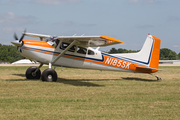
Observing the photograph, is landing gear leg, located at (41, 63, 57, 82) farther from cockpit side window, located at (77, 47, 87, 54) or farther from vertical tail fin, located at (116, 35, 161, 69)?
vertical tail fin, located at (116, 35, 161, 69)

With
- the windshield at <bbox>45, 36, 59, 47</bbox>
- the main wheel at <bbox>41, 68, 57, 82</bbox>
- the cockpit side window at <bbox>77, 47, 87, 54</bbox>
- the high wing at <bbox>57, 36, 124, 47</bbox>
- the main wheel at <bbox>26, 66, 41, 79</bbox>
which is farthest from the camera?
the main wheel at <bbox>26, 66, 41, 79</bbox>

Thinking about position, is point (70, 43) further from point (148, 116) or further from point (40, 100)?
point (148, 116)

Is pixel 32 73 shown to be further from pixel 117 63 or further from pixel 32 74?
pixel 117 63

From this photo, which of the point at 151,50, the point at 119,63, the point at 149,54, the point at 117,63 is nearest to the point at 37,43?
the point at 117,63

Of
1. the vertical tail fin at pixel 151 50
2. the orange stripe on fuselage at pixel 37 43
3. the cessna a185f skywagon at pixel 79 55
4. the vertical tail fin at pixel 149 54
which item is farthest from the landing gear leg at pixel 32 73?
the vertical tail fin at pixel 151 50

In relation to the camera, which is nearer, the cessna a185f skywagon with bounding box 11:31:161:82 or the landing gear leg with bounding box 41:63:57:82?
the landing gear leg with bounding box 41:63:57:82

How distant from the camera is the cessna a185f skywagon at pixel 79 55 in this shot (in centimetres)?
1220

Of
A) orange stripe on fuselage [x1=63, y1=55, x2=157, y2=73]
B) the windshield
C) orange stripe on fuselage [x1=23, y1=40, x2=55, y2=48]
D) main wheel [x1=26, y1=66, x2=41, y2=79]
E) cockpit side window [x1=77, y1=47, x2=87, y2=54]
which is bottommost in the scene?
main wheel [x1=26, y1=66, x2=41, y2=79]

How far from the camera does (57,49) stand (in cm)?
1289

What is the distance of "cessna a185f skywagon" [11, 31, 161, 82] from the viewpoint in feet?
40.0

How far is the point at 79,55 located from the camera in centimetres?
1336

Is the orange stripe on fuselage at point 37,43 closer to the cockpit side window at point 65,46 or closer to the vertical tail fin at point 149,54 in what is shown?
the cockpit side window at point 65,46

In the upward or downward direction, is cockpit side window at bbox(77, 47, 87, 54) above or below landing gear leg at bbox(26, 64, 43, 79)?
above

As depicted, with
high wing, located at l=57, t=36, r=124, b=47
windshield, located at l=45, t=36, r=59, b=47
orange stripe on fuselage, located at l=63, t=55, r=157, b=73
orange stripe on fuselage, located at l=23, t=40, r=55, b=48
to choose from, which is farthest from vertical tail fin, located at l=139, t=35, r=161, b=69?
orange stripe on fuselage, located at l=23, t=40, r=55, b=48
